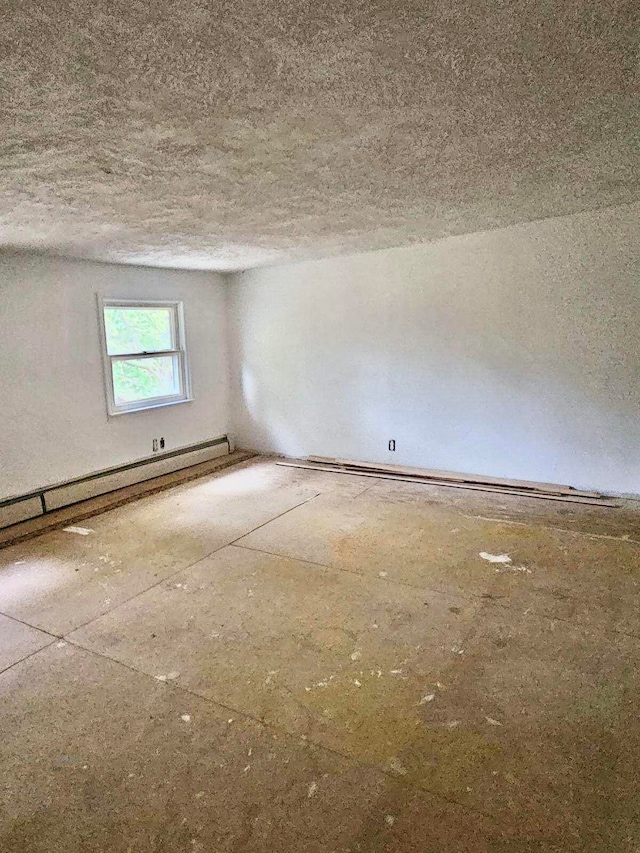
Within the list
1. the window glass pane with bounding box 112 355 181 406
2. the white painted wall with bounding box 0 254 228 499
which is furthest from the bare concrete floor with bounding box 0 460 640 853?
the window glass pane with bounding box 112 355 181 406

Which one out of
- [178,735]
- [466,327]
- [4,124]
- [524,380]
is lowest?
[178,735]

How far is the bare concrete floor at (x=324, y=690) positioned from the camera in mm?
1616

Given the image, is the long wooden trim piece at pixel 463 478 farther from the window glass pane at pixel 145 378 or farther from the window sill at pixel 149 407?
the window glass pane at pixel 145 378

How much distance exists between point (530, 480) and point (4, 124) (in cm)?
445

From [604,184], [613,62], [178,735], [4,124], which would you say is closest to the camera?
[613,62]

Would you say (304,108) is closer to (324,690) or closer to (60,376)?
(324,690)

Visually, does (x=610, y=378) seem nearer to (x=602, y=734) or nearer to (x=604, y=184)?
(x=604, y=184)

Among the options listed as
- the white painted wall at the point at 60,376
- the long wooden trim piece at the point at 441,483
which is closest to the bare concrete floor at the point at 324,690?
the long wooden trim piece at the point at 441,483

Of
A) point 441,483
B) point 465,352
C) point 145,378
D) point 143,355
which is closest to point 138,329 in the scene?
point 143,355

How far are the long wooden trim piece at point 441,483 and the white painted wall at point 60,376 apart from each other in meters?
1.55

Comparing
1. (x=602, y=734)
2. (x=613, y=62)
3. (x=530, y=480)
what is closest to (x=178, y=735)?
(x=602, y=734)

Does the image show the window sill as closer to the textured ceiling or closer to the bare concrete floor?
the bare concrete floor

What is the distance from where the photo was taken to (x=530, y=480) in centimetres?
468

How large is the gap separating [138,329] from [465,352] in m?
3.29
